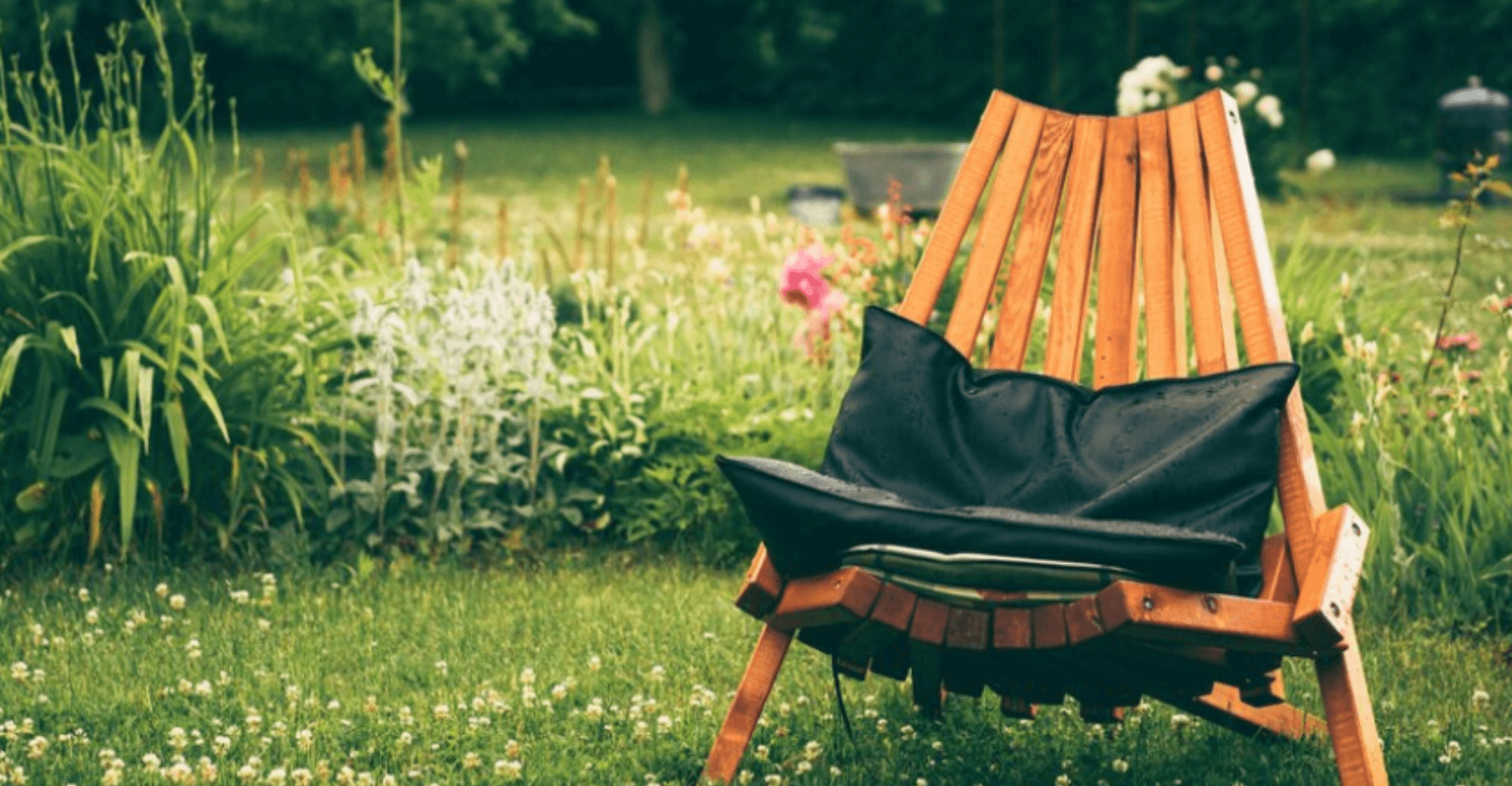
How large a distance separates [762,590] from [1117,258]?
1.15 meters

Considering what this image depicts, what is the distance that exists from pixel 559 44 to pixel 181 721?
2373cm

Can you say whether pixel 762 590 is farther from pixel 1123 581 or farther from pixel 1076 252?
pixel 1076 252

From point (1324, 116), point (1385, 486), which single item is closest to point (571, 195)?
point (1324, 116)

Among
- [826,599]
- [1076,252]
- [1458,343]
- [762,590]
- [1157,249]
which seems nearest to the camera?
[826,599]

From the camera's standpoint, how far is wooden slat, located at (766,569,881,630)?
2.37m

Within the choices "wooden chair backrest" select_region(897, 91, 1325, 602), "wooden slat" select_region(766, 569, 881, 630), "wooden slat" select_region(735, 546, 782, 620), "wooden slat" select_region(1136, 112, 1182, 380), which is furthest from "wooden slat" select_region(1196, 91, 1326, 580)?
"wooden slat" select_region(735, 546, 782, 620)

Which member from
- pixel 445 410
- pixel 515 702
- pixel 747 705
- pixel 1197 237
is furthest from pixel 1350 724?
pixel 445 410

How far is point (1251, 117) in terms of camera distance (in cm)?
1052

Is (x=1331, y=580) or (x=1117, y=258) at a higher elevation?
(x=1117, y=258)

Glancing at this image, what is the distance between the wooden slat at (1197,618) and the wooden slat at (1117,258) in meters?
0.92

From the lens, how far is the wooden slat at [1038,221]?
3301 millimetres

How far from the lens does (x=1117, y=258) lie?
10.8ft

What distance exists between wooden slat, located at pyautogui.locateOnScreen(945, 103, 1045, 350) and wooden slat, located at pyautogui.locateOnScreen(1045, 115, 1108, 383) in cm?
9

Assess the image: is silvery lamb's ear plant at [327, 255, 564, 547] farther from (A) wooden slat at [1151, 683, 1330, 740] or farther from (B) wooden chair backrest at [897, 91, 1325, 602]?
(A) wooden slat at [1151, 683, 1330, 740]
